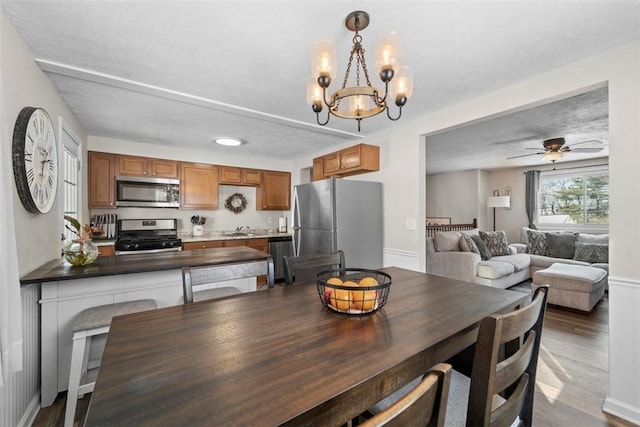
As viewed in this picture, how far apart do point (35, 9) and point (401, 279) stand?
2480mm

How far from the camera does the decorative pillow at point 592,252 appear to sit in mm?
4199

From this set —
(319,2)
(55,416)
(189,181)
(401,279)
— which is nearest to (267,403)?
(401,279)

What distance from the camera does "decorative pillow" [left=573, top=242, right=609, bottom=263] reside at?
4199 millimetres

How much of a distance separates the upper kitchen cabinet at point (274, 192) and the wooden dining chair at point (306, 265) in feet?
11.1

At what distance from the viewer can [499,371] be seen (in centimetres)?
76

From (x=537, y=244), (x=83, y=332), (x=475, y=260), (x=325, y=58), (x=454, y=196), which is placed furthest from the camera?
(x=454, y=196)

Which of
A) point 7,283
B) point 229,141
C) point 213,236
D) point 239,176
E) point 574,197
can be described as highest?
point 229,141

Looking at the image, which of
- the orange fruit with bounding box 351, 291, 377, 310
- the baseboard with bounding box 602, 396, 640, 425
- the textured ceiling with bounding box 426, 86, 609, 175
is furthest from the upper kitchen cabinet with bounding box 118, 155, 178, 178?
the baseboard with bounding box 602, 396, 640, 425

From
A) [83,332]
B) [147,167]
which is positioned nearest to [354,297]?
[83,332]

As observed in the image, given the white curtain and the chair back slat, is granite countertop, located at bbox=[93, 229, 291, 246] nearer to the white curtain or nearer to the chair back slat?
the white curtain

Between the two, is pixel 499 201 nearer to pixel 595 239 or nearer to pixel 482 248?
pixel 595 239

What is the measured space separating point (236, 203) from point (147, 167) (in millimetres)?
1531

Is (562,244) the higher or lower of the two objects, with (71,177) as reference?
lower

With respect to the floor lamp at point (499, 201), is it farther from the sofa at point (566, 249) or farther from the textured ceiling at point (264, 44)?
the textured ceiling at point (264, 44)
